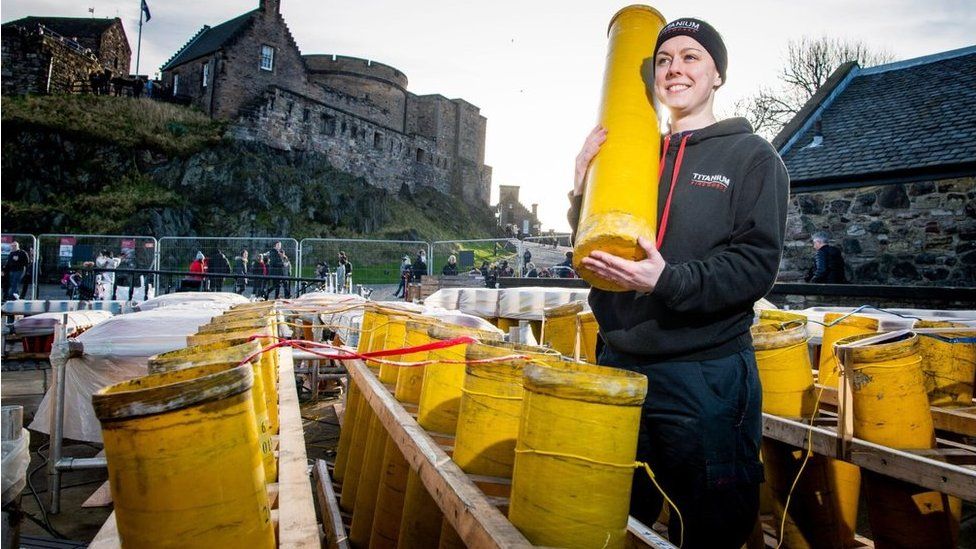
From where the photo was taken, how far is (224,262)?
19.2m

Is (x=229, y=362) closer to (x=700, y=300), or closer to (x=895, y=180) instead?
(x=700, y=300)

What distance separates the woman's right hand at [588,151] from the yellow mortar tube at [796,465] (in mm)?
1419

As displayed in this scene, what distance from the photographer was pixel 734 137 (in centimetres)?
198

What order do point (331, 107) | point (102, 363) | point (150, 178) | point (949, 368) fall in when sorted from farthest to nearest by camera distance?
point (331, 107) → point (150, 178) → point (102, 363) → point (949, 368)

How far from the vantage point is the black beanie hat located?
1976mm

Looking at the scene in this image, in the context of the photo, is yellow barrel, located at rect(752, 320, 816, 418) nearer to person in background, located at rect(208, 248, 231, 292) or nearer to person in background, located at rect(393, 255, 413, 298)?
person in background, located at rect(393, 255, 413, 298)

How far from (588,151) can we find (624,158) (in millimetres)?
170

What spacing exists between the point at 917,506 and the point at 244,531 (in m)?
2.83

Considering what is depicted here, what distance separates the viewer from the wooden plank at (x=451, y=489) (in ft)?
5.16

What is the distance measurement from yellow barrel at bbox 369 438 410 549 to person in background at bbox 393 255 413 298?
16.1 metres

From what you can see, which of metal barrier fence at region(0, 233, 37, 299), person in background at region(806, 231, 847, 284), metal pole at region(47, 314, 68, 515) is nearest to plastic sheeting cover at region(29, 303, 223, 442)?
metal pole at region(47, 314, 68, 515)

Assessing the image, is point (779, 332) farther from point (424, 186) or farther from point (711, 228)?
point (424, 186)

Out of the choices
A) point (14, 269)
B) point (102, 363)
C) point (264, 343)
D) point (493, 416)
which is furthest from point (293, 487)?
point (14, 269)

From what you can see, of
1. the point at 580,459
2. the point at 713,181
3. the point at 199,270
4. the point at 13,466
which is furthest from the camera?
the point at 199,270
